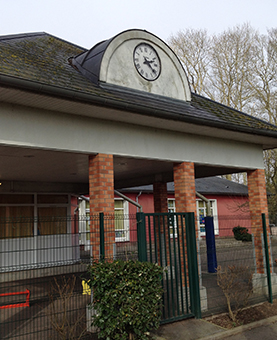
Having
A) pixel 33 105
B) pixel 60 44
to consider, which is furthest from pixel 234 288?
pixel 60 44

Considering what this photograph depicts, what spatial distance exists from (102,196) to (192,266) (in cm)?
246

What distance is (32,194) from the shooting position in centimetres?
1345

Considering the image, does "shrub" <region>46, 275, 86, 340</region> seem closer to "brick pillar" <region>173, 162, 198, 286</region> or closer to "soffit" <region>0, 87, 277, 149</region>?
"soffit" <region>0, 87, 277, 149</region>

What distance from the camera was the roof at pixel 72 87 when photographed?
231 inches

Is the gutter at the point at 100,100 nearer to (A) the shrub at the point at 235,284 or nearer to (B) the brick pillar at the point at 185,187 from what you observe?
(B) the brick pillar at the point at 185,187

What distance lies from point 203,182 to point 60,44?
17.3 meters

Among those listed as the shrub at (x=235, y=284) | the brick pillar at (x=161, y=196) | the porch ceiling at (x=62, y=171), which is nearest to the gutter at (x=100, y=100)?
the porch ceiling at (x=62, y=171)

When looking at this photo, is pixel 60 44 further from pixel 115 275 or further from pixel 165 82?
pixel 115 275

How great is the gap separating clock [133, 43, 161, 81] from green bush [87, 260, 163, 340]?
192 inches

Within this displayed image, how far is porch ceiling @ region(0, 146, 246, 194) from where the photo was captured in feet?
26.8

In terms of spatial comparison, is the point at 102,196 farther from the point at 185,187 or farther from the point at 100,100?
the point at 185,187

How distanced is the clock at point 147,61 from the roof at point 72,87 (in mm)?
577

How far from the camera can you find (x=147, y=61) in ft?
28.7

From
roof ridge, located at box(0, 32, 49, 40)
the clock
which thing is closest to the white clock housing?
the clock
